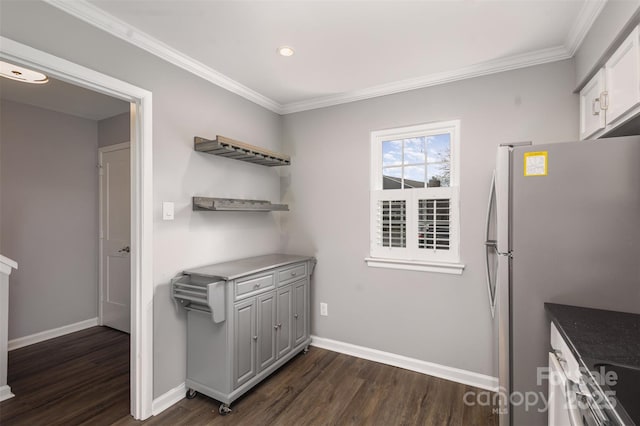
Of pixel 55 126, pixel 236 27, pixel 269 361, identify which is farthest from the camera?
pixel 55 126

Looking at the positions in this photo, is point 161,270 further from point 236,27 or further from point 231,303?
point 236,27

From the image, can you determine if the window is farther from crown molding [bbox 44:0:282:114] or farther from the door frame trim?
the door frame trim

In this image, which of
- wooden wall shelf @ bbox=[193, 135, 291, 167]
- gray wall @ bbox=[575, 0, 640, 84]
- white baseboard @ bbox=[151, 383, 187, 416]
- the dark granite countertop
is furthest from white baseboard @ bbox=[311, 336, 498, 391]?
gray wall @ bbox=[575, 0, 640, 84]

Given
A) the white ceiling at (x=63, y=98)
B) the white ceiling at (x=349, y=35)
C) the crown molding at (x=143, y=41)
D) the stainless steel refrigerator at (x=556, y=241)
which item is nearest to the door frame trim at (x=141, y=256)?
the crown molding at (x=143, y=41)

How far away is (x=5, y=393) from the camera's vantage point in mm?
2293

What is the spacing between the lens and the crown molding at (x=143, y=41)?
171 centimetres

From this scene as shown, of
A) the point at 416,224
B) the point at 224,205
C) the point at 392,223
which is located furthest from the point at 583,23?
the point at 224,205

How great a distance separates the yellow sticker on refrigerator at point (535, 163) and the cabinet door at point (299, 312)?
205cm

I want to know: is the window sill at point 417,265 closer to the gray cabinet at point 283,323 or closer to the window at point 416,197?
the window at point 416,197

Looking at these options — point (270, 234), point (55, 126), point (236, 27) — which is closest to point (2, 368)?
point (270, 234)

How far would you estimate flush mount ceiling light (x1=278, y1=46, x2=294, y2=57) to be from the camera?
219 cm

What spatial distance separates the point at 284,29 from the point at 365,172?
1.45 meters

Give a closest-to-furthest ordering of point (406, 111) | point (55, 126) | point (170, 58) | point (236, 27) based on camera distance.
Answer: point (236, 27) → point (170, 58) → point (406, 111) → point (55, 126)

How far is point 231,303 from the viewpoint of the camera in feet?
7.04
